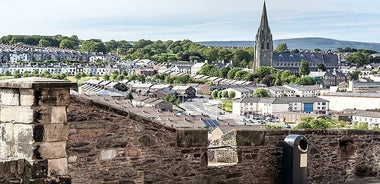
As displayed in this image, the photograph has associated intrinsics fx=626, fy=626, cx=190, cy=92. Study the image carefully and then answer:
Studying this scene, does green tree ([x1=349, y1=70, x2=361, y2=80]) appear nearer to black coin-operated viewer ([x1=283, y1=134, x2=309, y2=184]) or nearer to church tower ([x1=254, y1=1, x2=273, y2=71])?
church tower ([x1=254, y1=1, x2=273, y2=71])

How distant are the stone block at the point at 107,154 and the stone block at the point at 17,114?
4.27 ft

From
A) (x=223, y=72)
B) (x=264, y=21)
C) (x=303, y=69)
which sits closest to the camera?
(x=223, y=72)

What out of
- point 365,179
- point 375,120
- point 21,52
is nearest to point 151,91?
point 375,120

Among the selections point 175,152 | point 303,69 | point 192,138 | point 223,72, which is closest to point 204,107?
point 223,72

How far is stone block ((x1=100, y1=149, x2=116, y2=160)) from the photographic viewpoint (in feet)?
20.8

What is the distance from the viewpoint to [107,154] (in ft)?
20.9

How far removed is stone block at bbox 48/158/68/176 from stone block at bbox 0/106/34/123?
40cm

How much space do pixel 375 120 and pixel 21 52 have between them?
12922 cm

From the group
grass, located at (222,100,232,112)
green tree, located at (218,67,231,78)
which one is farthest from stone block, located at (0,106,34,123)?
green tree, located at (218,67,231,78)

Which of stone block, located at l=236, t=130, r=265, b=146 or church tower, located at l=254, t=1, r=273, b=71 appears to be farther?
church tower, located at l=254, t=1, r=273, b=71

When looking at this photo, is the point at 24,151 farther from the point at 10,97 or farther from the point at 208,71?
the point at 208,71

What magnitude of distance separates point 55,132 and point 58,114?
0.15 meters

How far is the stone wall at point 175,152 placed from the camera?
6.25 m

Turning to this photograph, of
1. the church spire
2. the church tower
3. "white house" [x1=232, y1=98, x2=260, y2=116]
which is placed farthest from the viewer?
the church spire
